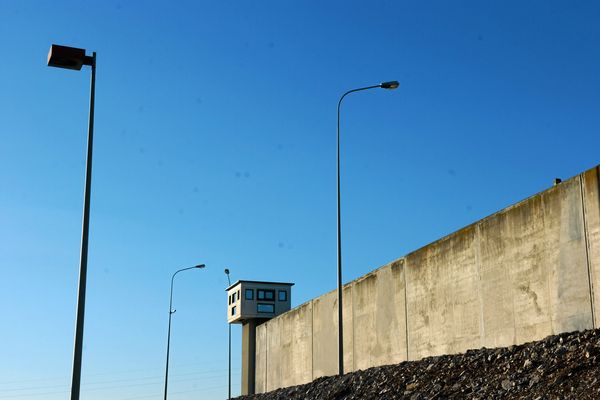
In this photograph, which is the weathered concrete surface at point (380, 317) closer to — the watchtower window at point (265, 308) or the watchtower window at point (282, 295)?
the watchtower window at point (265, 308)

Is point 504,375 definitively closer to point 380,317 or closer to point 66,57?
point 380,317

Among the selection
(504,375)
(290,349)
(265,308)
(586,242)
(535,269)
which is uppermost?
(265,308)

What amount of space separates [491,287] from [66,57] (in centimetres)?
1209

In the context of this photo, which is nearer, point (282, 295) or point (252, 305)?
point (252, 305)

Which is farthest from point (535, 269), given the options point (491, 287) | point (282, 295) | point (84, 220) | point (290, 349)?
point (282, 295)

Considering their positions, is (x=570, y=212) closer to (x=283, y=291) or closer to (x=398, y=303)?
(x=398, y=303)

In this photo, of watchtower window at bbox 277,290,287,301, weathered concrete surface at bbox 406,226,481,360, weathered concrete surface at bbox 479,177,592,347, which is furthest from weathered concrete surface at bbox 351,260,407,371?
watchtower window at bbox 277,290,287,301

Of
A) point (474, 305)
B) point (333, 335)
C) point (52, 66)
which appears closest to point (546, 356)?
point (474, 305)

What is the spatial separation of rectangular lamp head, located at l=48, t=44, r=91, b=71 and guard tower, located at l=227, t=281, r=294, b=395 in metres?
36.7

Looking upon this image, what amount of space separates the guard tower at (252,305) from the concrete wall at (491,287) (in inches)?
792

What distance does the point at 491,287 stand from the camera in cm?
2158

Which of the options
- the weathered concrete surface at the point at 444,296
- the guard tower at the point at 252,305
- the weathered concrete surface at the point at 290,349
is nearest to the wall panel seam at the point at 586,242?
the weathered concrete surface at the point at 444,296

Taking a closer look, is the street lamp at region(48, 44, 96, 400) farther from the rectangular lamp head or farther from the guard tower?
the guard tower

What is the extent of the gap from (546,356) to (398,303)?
9.67m
